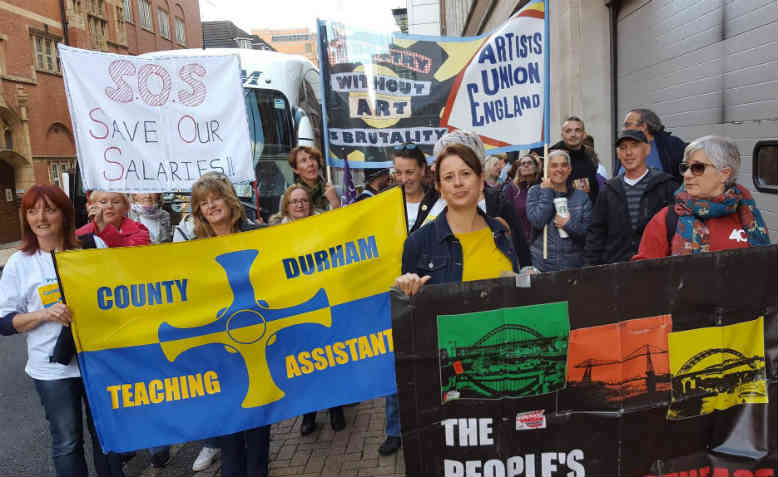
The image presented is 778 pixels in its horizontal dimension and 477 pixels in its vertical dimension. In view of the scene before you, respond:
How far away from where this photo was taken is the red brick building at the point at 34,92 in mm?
21859

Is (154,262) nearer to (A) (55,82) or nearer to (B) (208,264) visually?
(B) (208,264)

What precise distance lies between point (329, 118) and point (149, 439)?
2.94m

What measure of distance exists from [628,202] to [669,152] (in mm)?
1052

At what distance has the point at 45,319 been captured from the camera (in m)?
2.91

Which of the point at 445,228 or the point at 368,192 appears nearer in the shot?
the point at 445,228

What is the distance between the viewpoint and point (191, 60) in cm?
444

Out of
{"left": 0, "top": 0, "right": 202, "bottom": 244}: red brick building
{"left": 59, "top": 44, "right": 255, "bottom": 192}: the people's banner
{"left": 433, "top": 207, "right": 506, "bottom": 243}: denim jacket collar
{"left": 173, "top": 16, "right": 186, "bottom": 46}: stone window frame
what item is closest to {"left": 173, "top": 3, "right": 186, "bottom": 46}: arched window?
{"left": 173, "top": 16, "right": 186, "bottom": 46}: stone window frame

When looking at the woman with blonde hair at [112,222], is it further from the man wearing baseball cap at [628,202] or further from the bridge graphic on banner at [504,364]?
the man wearing baseball cap at [628,202]

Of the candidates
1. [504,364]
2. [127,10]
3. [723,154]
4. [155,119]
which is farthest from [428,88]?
[127,10]

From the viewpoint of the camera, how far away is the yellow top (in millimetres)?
2705

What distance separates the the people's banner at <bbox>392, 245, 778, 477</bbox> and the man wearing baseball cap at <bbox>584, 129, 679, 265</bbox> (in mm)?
1567

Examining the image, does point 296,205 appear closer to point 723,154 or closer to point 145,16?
point 723,154

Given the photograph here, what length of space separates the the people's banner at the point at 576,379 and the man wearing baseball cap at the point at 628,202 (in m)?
1.57

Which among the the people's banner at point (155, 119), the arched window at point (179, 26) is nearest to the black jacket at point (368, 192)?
the the people's banner at point (155, 119)
